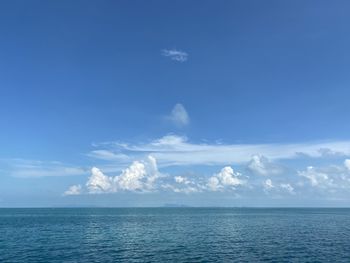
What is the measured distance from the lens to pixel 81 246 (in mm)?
88500

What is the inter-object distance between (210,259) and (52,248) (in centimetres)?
3868

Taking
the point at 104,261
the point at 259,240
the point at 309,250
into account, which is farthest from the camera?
the point at 259,240

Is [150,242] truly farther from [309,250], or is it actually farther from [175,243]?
[309,250]

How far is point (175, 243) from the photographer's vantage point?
307ft

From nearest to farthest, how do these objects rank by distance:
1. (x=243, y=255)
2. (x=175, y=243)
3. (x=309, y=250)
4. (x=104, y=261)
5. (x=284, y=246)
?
1. (x=104, y=261)
2. (x=243, y=255)
3. (x=309, y=250)
4. (x=284, y=246)
5. (x=175, y=243)

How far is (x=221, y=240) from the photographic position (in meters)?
101

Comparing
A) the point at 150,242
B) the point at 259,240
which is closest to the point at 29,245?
the point at 150,242

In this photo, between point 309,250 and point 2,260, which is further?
point 309,250

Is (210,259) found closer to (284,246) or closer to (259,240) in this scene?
(284,246)

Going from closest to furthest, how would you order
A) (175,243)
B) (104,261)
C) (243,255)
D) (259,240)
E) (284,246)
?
(104,261)
(243,255)
(284,246)
(175,243)
(259,240)

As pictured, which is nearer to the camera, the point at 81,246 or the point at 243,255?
the point at 243,255

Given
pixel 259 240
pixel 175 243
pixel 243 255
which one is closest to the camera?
pixel 243 255

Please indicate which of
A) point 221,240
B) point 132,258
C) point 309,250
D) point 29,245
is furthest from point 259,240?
point 29,245

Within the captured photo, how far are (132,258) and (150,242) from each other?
952 inches
